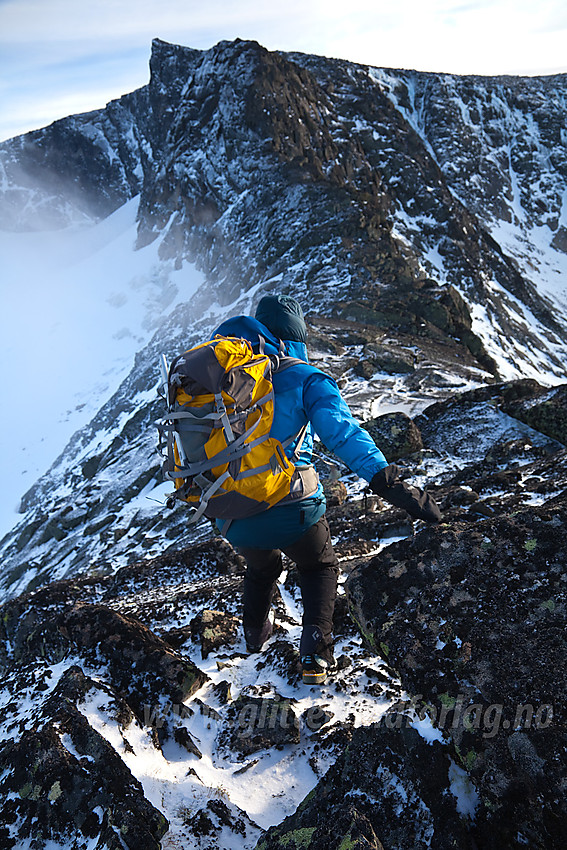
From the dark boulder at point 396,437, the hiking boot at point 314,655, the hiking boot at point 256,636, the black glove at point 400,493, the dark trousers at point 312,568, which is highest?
the black glove at point 400,493

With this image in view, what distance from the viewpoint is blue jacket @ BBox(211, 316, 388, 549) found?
3516 mm

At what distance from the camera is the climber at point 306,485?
350cm

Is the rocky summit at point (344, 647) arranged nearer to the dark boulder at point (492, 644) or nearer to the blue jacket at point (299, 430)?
the dark boulder at point (492, 644)

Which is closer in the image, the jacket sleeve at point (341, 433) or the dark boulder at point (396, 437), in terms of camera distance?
the jacket sleeve at point (341, 433)

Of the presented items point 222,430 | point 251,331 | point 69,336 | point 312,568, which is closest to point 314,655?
point 312,568

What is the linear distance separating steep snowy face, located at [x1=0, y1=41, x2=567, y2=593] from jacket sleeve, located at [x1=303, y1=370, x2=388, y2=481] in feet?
31.1

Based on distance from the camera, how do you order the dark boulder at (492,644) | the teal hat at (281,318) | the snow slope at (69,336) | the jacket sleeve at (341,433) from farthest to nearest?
the snow slope at (69,336) < the teal hat at (281,318) < the jacket sleeve at (341,433) < the dark boulder at (492,644)

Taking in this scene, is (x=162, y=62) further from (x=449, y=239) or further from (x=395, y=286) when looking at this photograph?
(x=395, y=286)

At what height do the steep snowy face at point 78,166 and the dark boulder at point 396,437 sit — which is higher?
the steep snowy face at point 78,166

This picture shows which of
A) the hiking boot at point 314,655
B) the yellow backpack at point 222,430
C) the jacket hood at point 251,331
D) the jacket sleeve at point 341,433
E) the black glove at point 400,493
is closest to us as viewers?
the yellow backpack at point 222,430

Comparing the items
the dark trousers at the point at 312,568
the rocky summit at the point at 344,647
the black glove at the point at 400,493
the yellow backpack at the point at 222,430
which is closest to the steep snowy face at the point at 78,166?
the rocky summit at the point at 344,647

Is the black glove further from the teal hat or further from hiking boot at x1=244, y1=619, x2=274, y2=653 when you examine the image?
hiking boot at x1=244, y1=619, x2=274, y2=653

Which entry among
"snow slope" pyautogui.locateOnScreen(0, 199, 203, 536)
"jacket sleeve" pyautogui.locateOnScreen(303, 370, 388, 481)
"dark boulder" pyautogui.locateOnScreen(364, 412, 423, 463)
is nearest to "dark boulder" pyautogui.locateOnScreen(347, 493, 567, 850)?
"jacket sleeve" pyautogui.locateOnScreen(303, 370, 388, 481)

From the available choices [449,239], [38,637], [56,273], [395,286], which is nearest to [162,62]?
[56,273]
